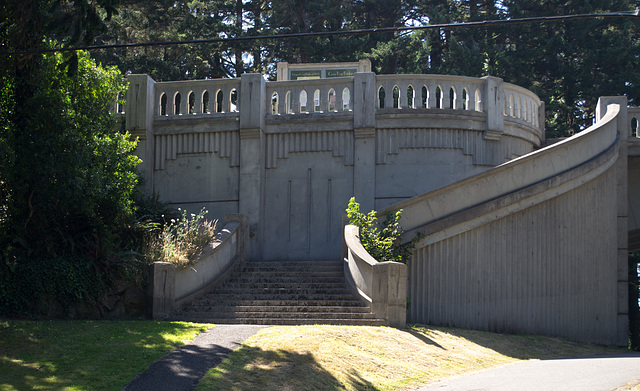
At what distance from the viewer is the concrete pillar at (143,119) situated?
17.7 m

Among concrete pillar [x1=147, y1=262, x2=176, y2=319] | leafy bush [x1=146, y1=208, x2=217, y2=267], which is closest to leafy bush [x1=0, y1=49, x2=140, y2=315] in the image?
leafy bush [x1=146, y1=208, x2=217, y2=267]

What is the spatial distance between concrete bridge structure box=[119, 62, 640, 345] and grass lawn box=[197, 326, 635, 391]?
2852 millimetres

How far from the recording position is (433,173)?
17000 mm

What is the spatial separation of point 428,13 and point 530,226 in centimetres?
1885

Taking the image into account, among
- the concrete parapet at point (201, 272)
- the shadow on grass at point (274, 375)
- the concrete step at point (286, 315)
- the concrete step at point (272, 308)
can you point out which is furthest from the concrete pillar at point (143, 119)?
the shadow on grass at point (274, 375)

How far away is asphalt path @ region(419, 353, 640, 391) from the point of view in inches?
343

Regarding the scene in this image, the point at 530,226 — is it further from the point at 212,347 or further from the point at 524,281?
the point at 212,347

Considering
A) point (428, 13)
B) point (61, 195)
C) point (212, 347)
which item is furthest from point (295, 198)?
point (428, 13)

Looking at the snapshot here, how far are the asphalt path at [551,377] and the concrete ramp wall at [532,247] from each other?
3168 mm

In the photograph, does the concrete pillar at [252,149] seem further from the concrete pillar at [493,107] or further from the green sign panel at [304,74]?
the concrete pillar at [493,107]

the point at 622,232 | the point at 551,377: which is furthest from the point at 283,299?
the point at 622,232

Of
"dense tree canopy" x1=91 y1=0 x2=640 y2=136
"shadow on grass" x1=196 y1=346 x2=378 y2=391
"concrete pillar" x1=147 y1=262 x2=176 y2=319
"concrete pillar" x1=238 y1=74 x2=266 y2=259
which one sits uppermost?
"dense tree canopy" x1=91 y1=0 x2=640 y2=136

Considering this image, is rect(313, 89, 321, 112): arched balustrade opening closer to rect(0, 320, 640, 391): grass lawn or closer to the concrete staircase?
the concrete staircase

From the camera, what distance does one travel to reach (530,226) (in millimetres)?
14914
